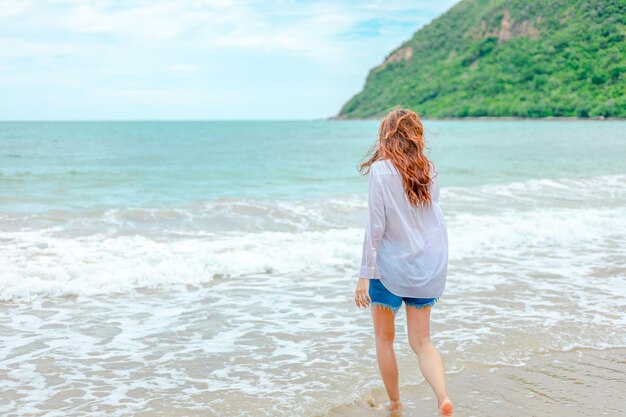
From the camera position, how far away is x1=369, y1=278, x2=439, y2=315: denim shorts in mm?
3777

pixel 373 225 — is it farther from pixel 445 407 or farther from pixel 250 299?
pixel 250 299

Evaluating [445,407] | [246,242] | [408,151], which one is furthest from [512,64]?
[445,407]

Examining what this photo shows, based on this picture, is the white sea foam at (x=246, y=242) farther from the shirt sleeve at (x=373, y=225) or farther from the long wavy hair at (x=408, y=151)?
the long wavy hair at (x=408, y=151)

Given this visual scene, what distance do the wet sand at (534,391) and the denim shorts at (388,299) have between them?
871mm

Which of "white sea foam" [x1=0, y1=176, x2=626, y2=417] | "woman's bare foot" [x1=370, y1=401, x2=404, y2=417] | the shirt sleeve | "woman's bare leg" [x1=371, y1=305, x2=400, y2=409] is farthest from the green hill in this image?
the shirt sleeve

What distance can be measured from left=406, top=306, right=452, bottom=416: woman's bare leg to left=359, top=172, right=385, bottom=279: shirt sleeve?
0.38 meters

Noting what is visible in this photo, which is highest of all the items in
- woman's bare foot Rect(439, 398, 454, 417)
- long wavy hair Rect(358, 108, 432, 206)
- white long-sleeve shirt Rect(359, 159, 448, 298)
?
long wavy hair Rect(358, 108, 432, 206)

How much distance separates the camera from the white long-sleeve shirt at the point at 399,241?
3662 mm

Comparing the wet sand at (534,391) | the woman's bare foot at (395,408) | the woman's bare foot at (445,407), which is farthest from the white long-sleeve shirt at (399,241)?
the wet sand at (534,391)

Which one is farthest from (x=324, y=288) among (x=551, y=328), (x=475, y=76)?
(x=475, y=76)

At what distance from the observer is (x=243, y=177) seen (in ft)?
78.4

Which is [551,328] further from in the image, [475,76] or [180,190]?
[475,76]

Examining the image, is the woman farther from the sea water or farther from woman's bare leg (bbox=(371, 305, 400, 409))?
the sea water

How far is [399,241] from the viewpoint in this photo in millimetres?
3703
